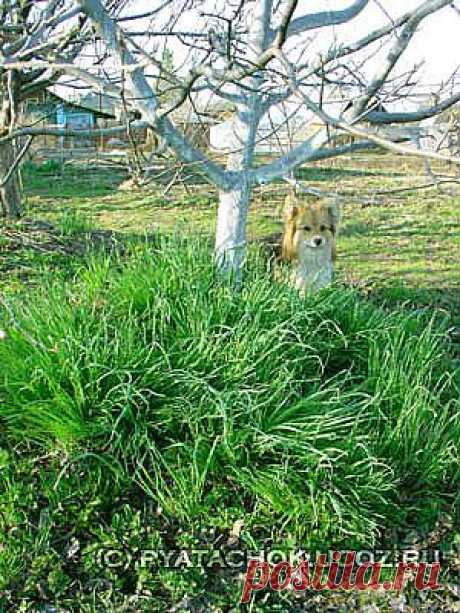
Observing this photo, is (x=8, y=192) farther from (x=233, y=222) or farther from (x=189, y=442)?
(x=189, y=442)

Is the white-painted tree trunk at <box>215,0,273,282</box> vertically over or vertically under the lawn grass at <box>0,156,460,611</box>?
over

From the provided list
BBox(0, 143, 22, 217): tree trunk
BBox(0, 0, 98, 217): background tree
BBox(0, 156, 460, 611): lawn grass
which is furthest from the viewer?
BBox(0, 143, 22, 217): tree trunk

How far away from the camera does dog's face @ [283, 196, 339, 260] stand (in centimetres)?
410

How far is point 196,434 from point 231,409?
15 cm

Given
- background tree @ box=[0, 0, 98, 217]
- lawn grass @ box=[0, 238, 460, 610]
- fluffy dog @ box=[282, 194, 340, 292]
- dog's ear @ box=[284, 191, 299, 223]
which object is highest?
background tree @ box=[0, 0, 98, 217]

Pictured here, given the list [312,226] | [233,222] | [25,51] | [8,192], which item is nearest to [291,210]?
[312,226]

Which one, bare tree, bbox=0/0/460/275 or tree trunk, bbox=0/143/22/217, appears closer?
bare tree, bbox=0/0/460/275

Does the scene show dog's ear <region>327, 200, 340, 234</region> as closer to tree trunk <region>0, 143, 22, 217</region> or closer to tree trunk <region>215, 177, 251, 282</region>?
tree trunk <region>215, 177, 251, 282</region>

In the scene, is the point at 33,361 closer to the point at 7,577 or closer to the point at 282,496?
the point at 7,577

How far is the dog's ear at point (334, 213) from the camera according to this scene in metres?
4.10

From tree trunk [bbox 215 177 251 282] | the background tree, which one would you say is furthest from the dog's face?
the background tree

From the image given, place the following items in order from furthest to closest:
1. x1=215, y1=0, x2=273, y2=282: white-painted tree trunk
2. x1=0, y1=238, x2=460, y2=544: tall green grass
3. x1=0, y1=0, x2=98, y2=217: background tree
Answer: x1=215, y1=0, x2=273, y2=282: white-painted tree trunk, x1=0, y1=0, x2=98, y2=217: background tree, x1=0, y1=238, x2=460, y2=544: tall green grass

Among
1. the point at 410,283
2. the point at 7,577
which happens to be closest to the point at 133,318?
the point at 7,577

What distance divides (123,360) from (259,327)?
632 millimetres
